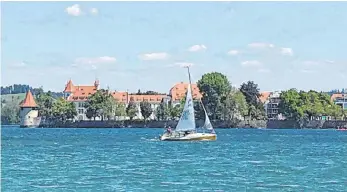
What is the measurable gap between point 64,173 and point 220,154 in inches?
934

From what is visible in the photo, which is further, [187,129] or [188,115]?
[187,129]

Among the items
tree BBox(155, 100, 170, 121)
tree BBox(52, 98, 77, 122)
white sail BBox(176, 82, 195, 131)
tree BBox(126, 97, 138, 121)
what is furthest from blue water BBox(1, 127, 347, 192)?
tree BBox(52, 98, 77, 122)

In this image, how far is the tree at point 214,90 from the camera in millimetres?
167750

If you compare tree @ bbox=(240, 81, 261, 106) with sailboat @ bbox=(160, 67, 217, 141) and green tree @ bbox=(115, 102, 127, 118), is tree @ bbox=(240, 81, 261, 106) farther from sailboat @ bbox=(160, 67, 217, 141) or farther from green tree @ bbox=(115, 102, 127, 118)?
sailboat @ bbox=(160, 67, 217, 141)

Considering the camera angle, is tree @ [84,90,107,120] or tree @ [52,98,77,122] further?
tree @ [52,98,77,122]

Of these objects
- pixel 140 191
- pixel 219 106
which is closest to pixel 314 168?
pixel 140 191

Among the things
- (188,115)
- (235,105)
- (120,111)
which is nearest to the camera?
(188,115)

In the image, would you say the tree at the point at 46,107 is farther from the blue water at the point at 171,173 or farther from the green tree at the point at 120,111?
the blue water at the point at 171,173

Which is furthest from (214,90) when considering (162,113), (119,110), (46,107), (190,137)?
(190,137)

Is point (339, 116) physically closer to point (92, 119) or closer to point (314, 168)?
point (92, 119)

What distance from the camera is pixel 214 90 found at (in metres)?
168

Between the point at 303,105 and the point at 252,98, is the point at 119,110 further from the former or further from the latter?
the point at 303,105

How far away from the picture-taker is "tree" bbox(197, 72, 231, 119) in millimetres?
167750

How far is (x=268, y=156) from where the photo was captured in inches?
2456
